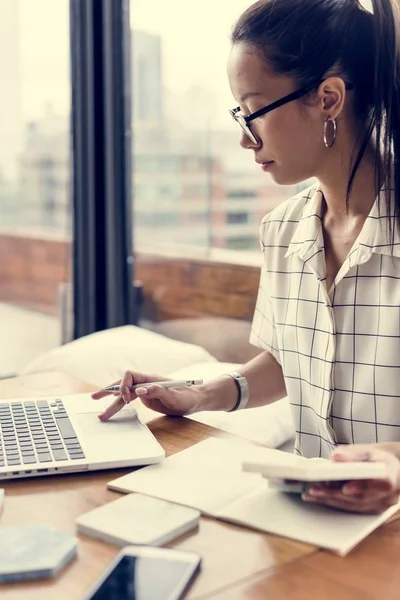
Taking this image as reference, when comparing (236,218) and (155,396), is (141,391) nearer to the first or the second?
(155,396)

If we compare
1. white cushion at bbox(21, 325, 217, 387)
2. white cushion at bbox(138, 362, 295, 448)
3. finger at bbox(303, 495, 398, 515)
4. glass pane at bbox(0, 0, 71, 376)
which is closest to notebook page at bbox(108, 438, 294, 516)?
finger at bbox(303, 495, 398, 515)

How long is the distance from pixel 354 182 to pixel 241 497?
584 mm

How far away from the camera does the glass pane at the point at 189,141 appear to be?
2.31 m

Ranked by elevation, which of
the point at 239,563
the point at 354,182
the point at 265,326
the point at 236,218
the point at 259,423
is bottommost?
the point at 259,423

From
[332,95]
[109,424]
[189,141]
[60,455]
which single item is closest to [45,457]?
[60,455]

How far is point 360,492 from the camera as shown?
2.78 ft

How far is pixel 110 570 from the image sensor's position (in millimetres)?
731

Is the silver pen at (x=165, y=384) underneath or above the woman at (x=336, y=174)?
underneath

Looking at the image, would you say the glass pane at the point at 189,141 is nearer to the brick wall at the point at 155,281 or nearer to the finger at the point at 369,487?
the brick wall at the point at 155,281

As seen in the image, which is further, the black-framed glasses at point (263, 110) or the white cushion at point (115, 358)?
the white cushion at point (115, 358)

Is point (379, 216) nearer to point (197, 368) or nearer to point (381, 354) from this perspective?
point (381, 354)

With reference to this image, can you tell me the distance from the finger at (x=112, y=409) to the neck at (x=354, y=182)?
1.56ft

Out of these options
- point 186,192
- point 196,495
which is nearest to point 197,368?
point 186,192

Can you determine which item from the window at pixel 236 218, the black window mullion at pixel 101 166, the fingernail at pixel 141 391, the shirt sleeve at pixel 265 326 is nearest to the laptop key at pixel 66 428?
the fingernail at pixel 141 391
